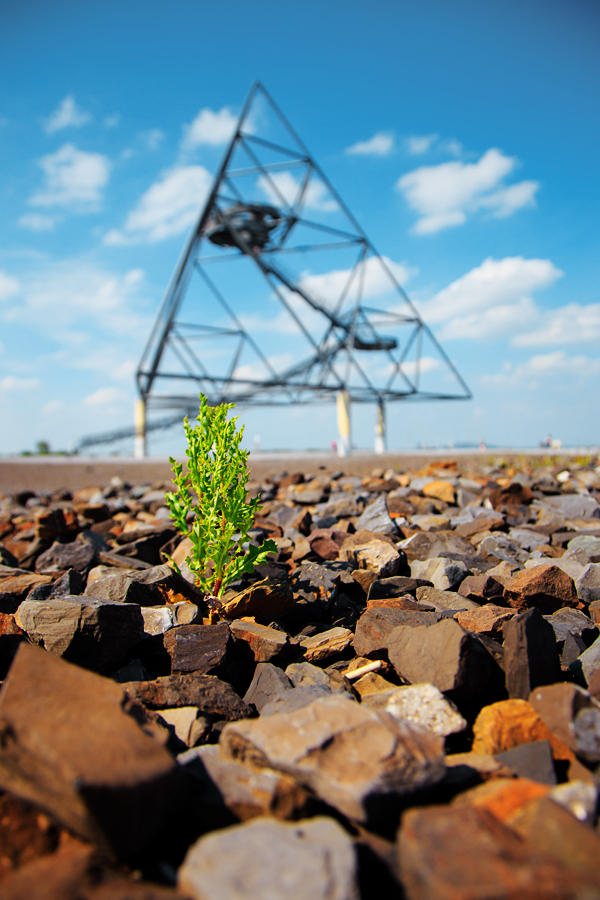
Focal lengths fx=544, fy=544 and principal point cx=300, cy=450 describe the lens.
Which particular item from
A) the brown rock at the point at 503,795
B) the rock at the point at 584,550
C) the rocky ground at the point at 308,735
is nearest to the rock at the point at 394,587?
the rocky ground at the point at 308,735

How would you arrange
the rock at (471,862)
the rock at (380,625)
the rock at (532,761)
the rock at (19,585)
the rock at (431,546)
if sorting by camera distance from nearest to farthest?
the rock at (471,862) < the rock at (532,761) < the rock at (380,625) < the rock at (19,585) < the rock at (431,546)

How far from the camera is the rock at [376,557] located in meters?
2.93

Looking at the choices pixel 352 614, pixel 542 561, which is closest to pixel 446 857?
pixel 352 614

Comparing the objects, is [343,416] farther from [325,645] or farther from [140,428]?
[325,645]

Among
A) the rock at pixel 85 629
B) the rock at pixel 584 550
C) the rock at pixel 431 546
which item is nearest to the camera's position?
the rock at pixel 85 629

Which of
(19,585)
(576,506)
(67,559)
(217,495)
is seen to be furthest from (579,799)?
(576,506)

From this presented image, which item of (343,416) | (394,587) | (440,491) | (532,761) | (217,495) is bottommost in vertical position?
(532,761)

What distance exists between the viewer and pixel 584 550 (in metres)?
3.18

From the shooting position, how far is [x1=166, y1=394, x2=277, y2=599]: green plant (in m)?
2.57

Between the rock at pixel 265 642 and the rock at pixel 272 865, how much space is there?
0.99 m

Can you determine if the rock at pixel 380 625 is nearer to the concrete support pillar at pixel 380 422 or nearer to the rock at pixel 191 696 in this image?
the rock at pixel 191 696

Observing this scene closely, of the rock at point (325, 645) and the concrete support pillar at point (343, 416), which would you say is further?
the concrete support pillar at point (343, 416)

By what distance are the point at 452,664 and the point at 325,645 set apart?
647 mm

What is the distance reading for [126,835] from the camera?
1067 mm
